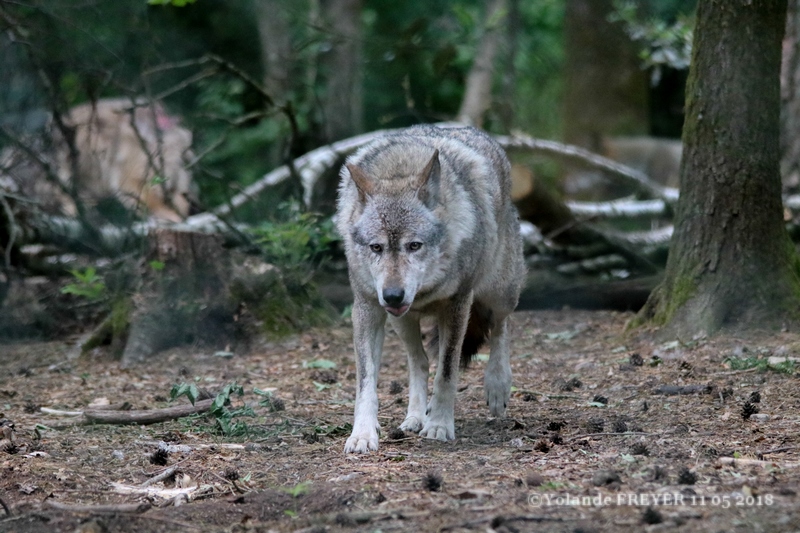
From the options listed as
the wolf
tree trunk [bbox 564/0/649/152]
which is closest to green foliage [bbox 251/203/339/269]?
the wolf

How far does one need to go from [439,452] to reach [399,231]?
3.88ft

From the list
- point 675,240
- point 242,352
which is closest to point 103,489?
point 242,352

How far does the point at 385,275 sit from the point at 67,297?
18.8 ft

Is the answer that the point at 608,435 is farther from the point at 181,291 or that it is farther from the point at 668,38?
the point at 668,38

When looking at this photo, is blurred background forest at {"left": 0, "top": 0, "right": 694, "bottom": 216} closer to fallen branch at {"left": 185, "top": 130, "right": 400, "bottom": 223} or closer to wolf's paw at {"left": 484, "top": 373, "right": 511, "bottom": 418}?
fallen branch at {"left": 185, "top": 130, "right": 400, "bottom": 223}

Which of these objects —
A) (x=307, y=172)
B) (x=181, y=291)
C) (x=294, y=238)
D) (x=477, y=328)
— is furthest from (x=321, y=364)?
(x=307, y=172)

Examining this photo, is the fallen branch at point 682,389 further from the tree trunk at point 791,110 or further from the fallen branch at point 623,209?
the tree trunk at point 791,110

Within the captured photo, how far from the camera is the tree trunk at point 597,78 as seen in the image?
52.7 ft

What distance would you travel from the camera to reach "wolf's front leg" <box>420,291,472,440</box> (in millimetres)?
4844

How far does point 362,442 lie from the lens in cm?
443

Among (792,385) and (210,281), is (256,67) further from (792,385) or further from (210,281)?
(792,385)

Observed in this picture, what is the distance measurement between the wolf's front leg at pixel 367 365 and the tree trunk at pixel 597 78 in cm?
1230

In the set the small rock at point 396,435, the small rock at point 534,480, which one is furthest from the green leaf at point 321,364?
the small rock at point 534,480

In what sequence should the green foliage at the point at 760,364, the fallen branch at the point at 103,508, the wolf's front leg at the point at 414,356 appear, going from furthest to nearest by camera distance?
the green foliage at the point at 760,364
the wolf's front leg at the point at 414,356
the fallen branch at the point at 103,508
